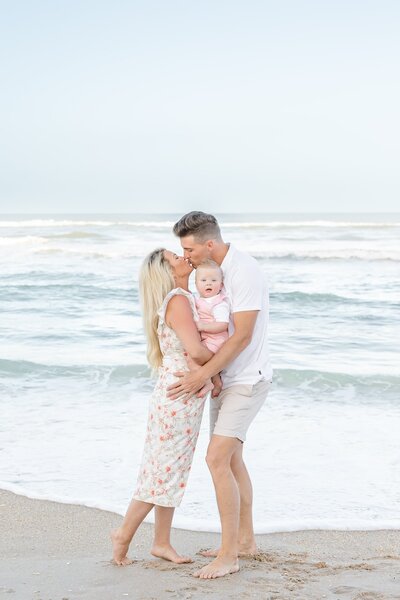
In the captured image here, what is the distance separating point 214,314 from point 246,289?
0.19 m

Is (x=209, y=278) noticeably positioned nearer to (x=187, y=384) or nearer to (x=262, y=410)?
(x=187, y=384)

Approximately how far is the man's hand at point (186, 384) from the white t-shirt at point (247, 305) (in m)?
0.19

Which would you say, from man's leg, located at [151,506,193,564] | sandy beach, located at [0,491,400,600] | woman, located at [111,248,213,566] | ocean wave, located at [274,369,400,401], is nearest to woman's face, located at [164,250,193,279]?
woman, located at [111,248,213,566]

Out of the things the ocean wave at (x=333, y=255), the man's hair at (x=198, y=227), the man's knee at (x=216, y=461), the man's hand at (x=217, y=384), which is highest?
the man's hair at (x=198, y=227)

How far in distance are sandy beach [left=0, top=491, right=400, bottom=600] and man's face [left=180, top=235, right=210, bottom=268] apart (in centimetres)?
146

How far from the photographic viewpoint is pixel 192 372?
13.0ft

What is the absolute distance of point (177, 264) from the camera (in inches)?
159

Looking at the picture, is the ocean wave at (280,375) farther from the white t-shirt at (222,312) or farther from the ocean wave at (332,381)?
the white t-shirt at (222,312)

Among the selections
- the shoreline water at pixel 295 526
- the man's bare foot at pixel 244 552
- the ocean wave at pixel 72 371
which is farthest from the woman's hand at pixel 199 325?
the ocean wave at pixel 72 371

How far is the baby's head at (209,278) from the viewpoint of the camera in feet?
13.0

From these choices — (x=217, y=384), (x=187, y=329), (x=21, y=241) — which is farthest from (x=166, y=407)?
(x=21, y=241)

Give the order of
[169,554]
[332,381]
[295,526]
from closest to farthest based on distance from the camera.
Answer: [169,554], [295,526], [332,381]

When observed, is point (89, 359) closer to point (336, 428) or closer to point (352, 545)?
point (336, 428)

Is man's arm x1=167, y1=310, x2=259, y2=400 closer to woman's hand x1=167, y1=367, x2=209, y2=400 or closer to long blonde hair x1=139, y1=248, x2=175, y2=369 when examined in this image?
woman's hand x1=167, y1=367, x2=209, y2=400
